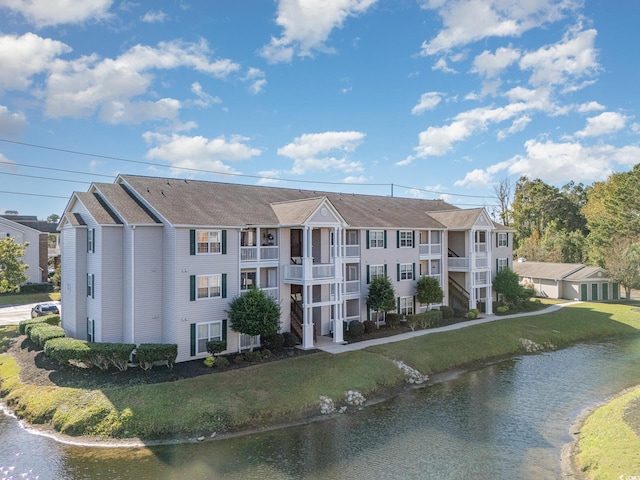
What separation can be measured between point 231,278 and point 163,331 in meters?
4.68

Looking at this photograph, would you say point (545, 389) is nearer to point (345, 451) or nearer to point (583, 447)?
point (583, 447)

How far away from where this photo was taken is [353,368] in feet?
75.9

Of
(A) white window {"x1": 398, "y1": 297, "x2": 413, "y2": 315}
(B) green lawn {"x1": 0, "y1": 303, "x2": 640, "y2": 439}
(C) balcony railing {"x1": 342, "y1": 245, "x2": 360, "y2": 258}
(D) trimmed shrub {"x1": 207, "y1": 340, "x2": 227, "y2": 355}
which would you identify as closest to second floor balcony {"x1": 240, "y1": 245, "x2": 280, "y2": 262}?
(D) trimmed shrub {"x1": 207, "y1": 340, "x2": 227, "y2": 355}

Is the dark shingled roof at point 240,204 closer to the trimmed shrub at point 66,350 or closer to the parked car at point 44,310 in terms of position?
the trimmed shrub at point 66,350

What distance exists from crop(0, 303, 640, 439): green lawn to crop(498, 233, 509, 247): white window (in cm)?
1705

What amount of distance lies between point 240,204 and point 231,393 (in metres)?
13.3

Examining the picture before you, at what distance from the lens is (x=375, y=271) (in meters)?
33.2

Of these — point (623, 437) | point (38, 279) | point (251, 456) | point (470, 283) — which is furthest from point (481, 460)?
point (38, 279)

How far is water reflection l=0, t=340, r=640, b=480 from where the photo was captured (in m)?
14.5

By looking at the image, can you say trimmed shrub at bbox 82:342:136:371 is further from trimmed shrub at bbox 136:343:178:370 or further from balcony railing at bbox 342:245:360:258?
balcony railing at bbox 342:245:360:258

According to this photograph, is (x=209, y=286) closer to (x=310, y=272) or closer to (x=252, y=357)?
(x=252, y=357)

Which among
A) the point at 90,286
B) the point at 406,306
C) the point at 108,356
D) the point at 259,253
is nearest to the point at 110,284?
the point at 90,286

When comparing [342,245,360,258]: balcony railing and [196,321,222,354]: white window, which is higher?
[342,245,360,258]: balcony railing

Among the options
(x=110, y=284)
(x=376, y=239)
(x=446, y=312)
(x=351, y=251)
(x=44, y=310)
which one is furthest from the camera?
(x=446, y=312)
